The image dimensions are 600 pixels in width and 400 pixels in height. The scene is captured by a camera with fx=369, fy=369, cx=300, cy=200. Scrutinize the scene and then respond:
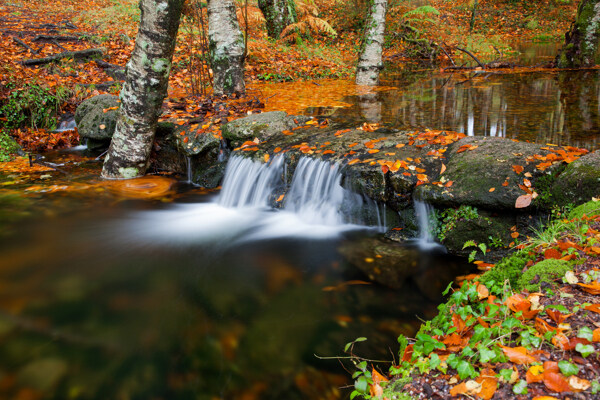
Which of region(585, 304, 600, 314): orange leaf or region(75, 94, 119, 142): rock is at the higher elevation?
region(75, 94, 119, 142): rock

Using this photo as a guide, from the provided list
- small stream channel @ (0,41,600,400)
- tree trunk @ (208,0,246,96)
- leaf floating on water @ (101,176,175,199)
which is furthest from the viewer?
tree trunk @ (208,0,246,96)

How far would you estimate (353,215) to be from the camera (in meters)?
4.64

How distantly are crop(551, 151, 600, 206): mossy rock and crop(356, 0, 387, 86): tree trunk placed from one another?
7.29m

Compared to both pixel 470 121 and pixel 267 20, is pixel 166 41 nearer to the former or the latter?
pixel 470 121

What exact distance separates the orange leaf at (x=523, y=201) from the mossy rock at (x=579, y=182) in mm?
195

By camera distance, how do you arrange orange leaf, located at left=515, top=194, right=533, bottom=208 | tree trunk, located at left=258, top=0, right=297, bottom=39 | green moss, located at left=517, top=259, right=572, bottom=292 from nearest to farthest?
1. green moss, located at left=517, top=259, right=572, bottom=292
2. orange leaf, located at left=515, top=194, right=533, bottom=208
3. tree trunk, located at left=258, top=0, right=297, bottom=39

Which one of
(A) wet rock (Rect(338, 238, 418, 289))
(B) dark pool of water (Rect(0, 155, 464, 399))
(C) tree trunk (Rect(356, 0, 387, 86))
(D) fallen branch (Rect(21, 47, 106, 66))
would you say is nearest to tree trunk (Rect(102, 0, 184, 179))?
(B) dark pool of water (Rect(0, 155, 464, 399))

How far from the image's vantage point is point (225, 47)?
7.42 metres

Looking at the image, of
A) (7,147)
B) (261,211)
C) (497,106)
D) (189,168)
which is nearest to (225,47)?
(189,168)

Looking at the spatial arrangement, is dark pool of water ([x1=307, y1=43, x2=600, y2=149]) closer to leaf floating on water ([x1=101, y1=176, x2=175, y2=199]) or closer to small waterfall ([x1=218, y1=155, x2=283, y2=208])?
small waterfall ([x1=218, y1=155, x2=283, y2=208])

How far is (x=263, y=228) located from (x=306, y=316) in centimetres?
186

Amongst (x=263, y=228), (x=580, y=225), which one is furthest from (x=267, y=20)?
(x=580, y=225)

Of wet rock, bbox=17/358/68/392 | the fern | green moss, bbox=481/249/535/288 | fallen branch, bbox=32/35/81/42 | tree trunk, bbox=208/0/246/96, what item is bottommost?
wet rock, bbox=17/358/68/392

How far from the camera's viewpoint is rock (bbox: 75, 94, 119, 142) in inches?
271
